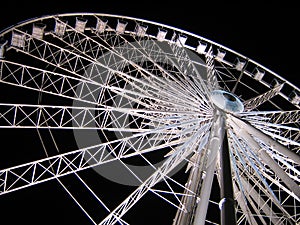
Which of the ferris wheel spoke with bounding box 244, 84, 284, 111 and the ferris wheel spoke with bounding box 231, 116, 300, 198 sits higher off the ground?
the ferris wheel spoke with bounding box 244, 84, 284, 111

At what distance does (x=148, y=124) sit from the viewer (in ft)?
53.6

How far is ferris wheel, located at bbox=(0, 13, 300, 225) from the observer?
42.5 ft

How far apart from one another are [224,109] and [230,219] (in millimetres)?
5839

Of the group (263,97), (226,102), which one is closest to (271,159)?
(226,102)

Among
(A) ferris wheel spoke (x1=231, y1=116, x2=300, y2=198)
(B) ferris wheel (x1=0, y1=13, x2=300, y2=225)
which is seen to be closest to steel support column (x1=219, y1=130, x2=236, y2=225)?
(B) ferris wheel (x1=0, y1=13, x2=300, y2=225)

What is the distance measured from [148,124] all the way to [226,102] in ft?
11.9

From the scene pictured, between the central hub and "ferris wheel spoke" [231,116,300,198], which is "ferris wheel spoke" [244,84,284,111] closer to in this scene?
the central hub

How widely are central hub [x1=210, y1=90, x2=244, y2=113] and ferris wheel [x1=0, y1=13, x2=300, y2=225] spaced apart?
0.22ft

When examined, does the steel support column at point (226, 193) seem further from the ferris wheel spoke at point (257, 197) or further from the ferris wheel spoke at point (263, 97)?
the ferris wheel spoke at point (263, 97)

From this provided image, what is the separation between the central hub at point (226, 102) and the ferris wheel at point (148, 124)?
0.22ft

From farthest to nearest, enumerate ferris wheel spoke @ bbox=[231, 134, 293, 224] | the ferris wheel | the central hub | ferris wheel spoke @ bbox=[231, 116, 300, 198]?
the central hub < the ferris wheel < ferris wheel spoke @ bbox=[231, 134, 293, 224] < ferris wheel spoke @ bbox=[231, 116, 300, 198]

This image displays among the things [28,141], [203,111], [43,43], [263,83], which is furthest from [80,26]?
[28,141]

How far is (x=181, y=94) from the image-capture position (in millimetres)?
15602

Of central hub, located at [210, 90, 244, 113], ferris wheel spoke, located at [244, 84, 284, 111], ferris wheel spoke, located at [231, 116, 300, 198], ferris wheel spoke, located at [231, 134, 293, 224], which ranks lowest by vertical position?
ferris wheel spoke, located at [231, 134, 293, 224]
